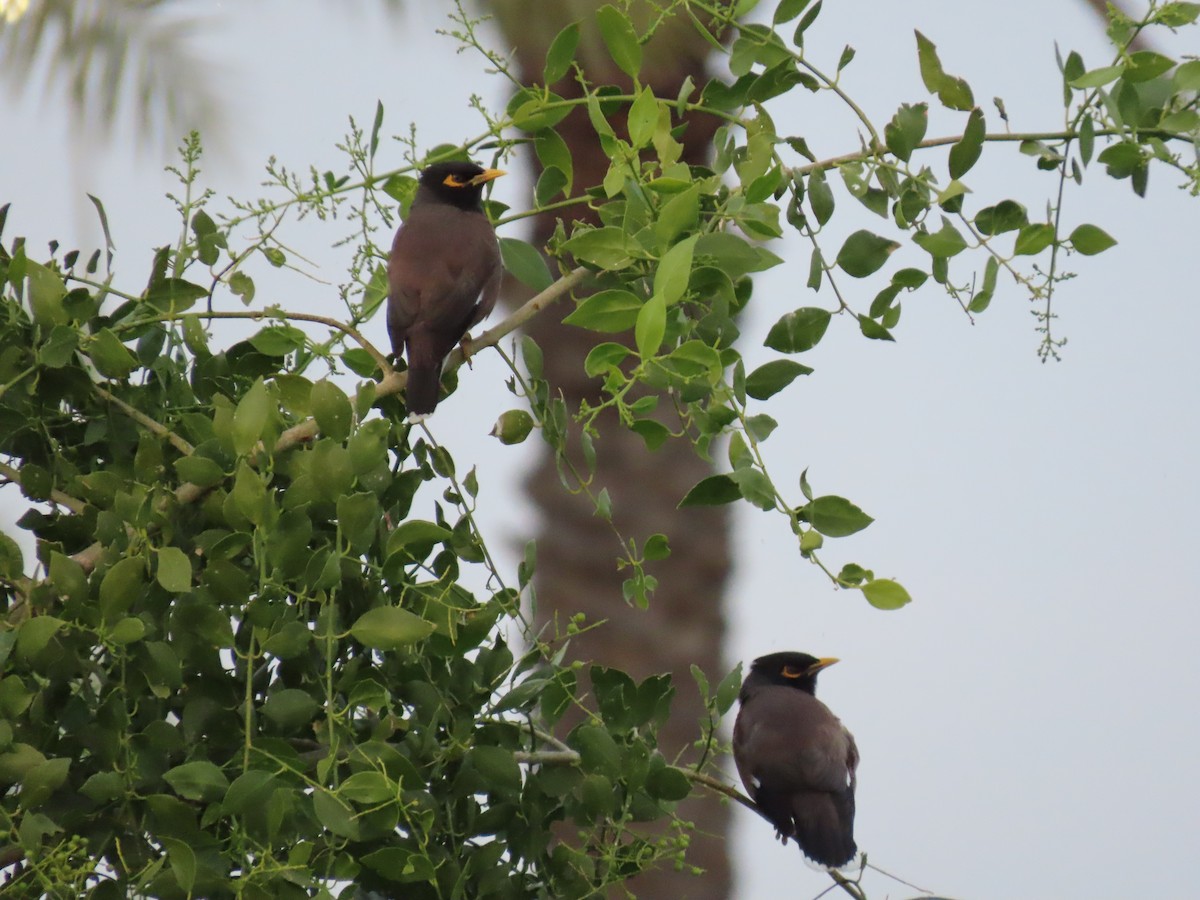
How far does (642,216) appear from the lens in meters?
1.19

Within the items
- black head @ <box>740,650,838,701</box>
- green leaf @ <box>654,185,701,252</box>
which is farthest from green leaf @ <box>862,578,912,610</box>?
black head @ <box>740,650,838,701</box>

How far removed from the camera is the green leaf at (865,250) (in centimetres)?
131

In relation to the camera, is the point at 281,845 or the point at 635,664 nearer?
the point at 281,845

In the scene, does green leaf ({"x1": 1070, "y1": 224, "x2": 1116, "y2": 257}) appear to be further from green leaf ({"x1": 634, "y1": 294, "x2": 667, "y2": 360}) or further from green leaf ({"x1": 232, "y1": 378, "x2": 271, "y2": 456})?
green leaf ({"x1": 232, "y1": 378, "x2": 271, "y2": 456})

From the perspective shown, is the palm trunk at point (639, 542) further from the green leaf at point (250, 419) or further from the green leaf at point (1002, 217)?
the green leaf at point (250, 419)

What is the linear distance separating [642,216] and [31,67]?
292cm

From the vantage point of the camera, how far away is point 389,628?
1.08 m

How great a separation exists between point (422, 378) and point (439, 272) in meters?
0.46

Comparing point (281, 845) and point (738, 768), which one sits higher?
point (738, 768)

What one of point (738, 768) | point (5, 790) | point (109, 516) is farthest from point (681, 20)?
point (5, 790)

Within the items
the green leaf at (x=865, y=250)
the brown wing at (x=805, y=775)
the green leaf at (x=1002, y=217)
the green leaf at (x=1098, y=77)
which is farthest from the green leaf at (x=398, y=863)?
the brown wing at (x=805, y=775)

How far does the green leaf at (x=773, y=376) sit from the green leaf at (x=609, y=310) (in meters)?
0.14

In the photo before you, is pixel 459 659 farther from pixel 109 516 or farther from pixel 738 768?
pixel 738 768

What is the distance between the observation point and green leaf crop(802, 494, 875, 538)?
3.78 ft
